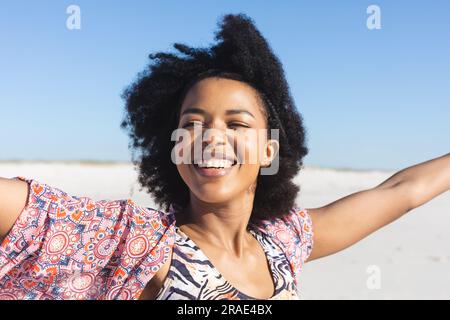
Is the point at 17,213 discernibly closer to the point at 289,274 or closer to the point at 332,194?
the point at 289,274

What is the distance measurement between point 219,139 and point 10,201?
2.91ft

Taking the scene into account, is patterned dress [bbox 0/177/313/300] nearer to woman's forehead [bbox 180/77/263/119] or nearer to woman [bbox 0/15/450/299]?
woman [bbox 0/15/450/299]

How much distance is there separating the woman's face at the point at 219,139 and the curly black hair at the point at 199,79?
0.44 feet

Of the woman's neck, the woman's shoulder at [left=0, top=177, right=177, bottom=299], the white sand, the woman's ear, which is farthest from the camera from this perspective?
the white sand

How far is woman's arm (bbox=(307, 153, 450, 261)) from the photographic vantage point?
124 inches

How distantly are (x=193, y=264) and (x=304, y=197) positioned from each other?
14.9 m

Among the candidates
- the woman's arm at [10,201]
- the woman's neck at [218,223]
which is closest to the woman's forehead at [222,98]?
the woman's neck at [218,223]

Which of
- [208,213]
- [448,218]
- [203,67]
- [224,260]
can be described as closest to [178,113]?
[203,67]

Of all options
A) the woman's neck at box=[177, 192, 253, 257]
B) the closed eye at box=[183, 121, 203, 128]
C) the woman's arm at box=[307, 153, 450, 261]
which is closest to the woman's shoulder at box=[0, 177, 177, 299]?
the woman's neck at box=[177, 192, 253, 257]

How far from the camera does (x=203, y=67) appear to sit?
2777mm

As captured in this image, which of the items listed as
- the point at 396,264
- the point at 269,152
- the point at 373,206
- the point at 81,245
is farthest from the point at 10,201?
the point at 396,264

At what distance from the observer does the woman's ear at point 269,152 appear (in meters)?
2.82

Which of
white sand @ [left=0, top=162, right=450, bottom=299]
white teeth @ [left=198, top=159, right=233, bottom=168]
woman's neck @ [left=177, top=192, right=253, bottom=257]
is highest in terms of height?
white teeth @ [left=198, top=159, right=233, bottom=168]

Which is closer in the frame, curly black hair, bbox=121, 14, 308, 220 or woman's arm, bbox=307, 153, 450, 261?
curly black hair, bbox=121, 14, 308, 220
